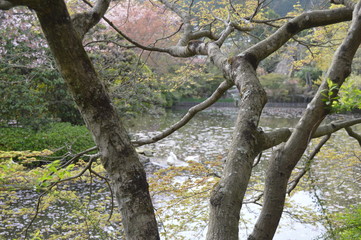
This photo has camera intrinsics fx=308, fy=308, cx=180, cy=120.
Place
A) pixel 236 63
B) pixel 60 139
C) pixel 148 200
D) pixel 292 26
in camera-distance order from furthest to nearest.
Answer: pixel 60 139 < pixel 292 26 < pixel 236 63 < pixel 148 200

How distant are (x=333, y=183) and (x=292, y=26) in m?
6.20

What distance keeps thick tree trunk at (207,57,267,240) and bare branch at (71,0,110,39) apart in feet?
2.58

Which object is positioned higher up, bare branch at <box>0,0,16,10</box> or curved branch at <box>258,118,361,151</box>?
bare branch at <box>0,0,16,10</box>

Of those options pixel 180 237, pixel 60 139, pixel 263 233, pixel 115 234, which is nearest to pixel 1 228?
pixel 115 234

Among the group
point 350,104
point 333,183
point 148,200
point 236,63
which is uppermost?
point 333,183

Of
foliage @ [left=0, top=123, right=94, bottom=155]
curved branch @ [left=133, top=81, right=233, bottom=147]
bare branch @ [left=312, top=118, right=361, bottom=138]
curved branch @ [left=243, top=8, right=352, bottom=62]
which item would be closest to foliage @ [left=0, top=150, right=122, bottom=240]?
foliage @ [left=0, top=123, right=94, bottom=155]

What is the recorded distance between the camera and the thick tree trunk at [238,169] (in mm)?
1132

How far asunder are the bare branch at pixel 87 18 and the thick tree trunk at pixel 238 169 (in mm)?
785

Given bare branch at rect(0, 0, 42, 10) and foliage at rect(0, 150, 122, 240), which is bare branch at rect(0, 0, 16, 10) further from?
foliage at rect(0, 150, 122, 240)

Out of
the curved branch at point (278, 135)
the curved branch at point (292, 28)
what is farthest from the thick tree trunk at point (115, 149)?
the curved branch at point (292, 28)

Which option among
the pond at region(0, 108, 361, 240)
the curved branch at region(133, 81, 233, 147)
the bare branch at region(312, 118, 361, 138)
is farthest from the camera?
the pond at region(0, 108, 361, 240)

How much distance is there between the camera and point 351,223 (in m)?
2.69

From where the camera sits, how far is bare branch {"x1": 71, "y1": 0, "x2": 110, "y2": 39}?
1.42 metres

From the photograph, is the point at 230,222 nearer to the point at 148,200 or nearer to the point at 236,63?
the point at 148,200
